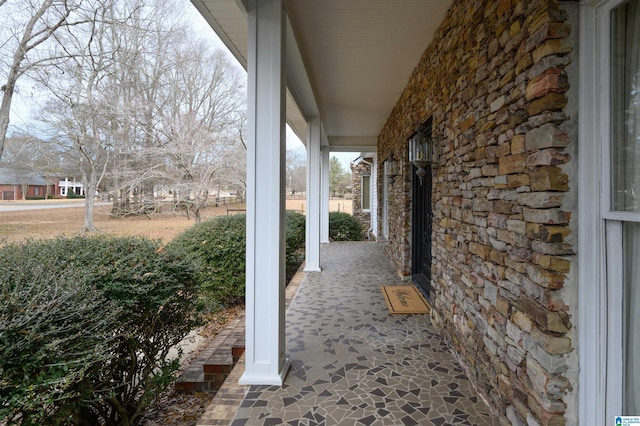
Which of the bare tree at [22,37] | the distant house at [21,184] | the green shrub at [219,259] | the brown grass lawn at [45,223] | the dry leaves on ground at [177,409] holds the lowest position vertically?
the dry leaves on ground at [177,409]

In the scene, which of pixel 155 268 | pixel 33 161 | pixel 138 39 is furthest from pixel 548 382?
pixel 138 39

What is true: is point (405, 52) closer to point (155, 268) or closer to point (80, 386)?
point (155, 268)

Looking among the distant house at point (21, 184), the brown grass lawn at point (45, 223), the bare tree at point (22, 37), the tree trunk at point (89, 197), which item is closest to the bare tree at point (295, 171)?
the tree trunk at point (89, 197)

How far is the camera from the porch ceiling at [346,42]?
292 centimetres

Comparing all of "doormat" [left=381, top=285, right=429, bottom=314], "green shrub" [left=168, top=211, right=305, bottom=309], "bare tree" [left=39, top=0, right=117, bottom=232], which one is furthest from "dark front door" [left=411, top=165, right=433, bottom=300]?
"bare tree" [left=39, top=0, right=117, bottom=232]

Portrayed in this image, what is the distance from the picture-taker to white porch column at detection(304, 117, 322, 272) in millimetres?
6379

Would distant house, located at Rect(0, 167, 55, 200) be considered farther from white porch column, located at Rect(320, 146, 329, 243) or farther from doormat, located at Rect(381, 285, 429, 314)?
white porch column, located at Rect(320, 146, 329, 243)

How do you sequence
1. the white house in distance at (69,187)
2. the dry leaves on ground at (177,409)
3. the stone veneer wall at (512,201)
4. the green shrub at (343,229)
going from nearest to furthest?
the stone veneer wall at (512,201)
the dry leaves on ground at (177,409)
the white house in distance at (69,187)
the green shrub at (343,229)

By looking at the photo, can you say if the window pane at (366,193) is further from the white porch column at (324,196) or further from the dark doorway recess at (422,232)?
the dark doorway recess at (422,232)

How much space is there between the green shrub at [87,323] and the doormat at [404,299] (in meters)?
2.41

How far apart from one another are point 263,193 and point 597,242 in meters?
1.88

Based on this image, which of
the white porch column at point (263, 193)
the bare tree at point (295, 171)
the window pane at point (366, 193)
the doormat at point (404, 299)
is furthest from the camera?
the bare tree at point (295, 171)

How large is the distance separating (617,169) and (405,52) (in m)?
3.07

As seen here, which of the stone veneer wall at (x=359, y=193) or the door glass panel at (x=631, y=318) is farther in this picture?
the stone veneer wall at (x=359, y=193)
